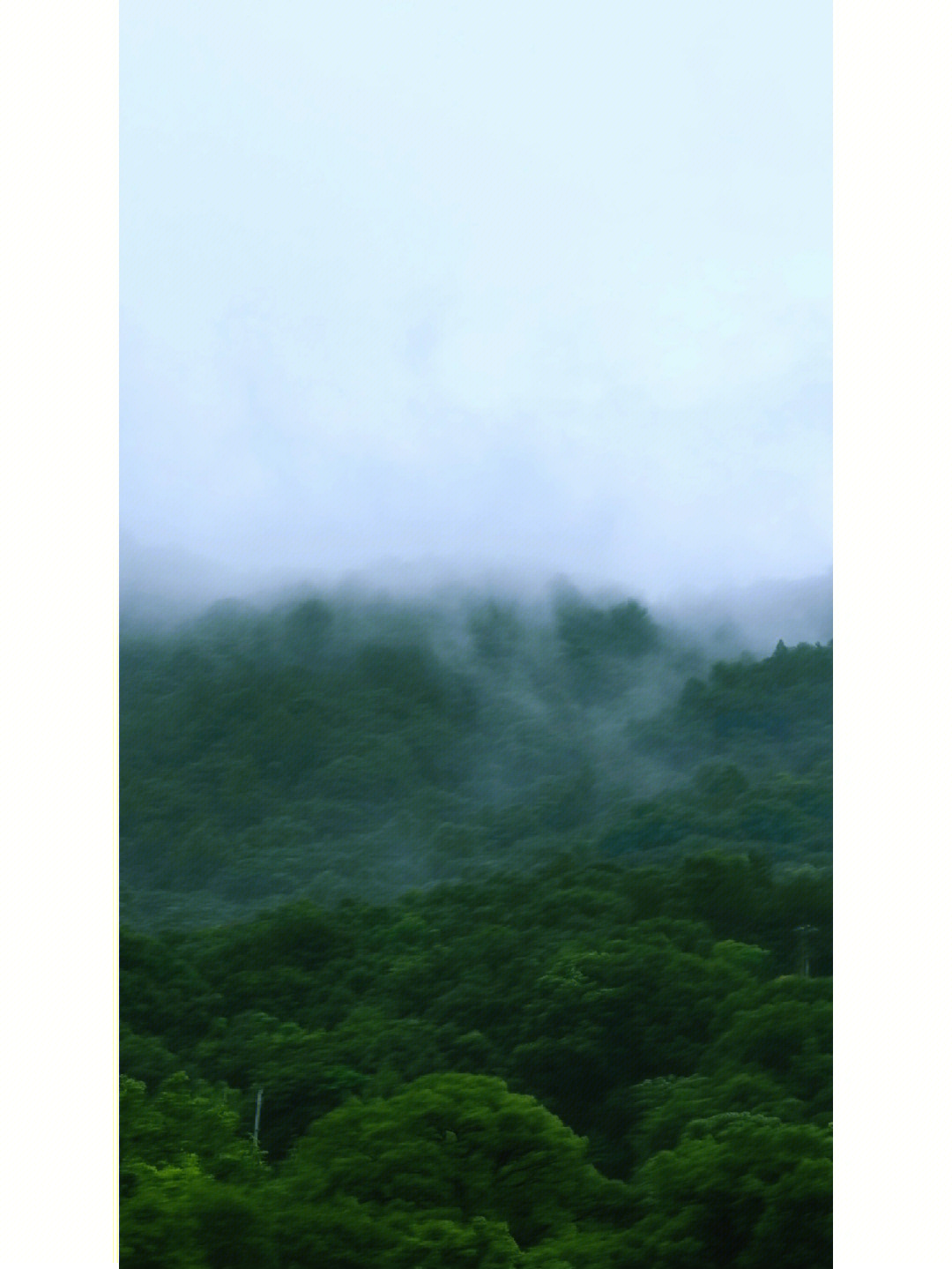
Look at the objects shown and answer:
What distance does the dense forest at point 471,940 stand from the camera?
3.03 metres

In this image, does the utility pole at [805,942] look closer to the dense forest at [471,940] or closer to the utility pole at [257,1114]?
the dense forest at [471,940]

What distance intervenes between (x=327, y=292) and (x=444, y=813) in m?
1.42

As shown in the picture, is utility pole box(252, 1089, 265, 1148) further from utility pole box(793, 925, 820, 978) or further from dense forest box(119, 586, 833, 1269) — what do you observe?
utility pole box(793, 925, 820, 978)

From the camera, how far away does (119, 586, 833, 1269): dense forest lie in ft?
9.95

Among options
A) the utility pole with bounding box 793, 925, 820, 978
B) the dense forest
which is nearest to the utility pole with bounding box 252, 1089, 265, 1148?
the dense forest

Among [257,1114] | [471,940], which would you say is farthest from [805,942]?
[257,1114]

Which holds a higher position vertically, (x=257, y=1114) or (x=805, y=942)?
(x=805, y=942)

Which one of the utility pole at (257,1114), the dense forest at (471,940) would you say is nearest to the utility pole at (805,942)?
the dense forest at (471,940)

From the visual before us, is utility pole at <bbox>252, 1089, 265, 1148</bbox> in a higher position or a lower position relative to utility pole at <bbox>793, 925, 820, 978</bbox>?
lower

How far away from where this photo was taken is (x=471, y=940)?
10.2ft

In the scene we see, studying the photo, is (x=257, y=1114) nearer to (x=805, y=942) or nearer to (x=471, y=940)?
(x=471, y=940)

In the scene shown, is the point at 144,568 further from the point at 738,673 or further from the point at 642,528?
the point at 738,673

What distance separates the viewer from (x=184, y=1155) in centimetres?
306
